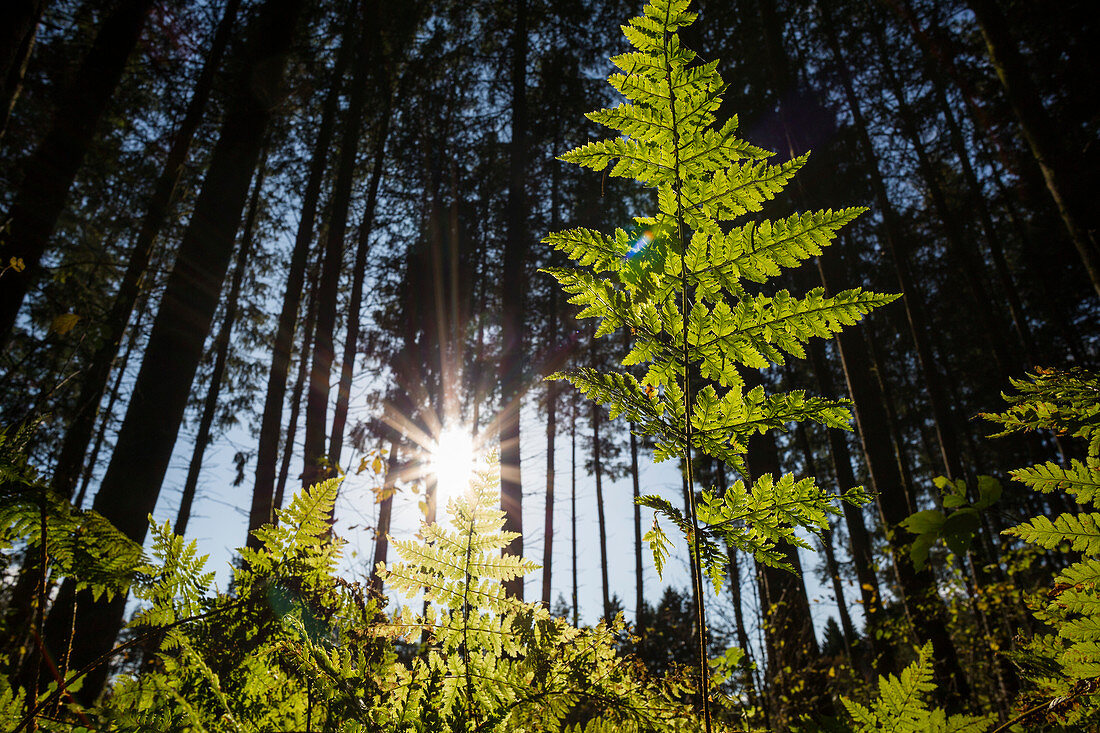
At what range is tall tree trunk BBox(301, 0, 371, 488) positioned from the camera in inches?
270

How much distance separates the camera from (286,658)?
0.97 m

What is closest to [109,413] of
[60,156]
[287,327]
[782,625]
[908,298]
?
[287,327]

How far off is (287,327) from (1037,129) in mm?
8582

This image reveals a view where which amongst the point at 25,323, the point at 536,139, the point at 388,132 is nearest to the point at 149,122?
the point at 25,323

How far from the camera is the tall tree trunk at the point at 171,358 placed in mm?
2664

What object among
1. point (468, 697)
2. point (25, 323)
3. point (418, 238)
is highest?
point (418, 238)

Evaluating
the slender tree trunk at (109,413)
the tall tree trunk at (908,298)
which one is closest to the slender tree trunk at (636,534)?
the tall tree trunk at (908,298)

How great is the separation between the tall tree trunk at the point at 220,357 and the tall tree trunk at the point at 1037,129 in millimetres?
11661

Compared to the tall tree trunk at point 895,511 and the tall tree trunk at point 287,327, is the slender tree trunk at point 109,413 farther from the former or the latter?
the tall tree trunk at point 895,511

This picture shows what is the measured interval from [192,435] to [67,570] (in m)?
13.3

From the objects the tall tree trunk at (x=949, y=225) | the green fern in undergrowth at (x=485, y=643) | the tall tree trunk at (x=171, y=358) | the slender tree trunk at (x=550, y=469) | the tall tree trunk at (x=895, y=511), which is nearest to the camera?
the green fern in undergrowth at (x=485, y=643)

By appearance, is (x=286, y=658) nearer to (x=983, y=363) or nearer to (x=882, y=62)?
(x=882, y=62)

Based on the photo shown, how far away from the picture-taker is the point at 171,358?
3486mm

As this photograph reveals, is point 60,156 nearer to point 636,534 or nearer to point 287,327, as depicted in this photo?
point 287,327
